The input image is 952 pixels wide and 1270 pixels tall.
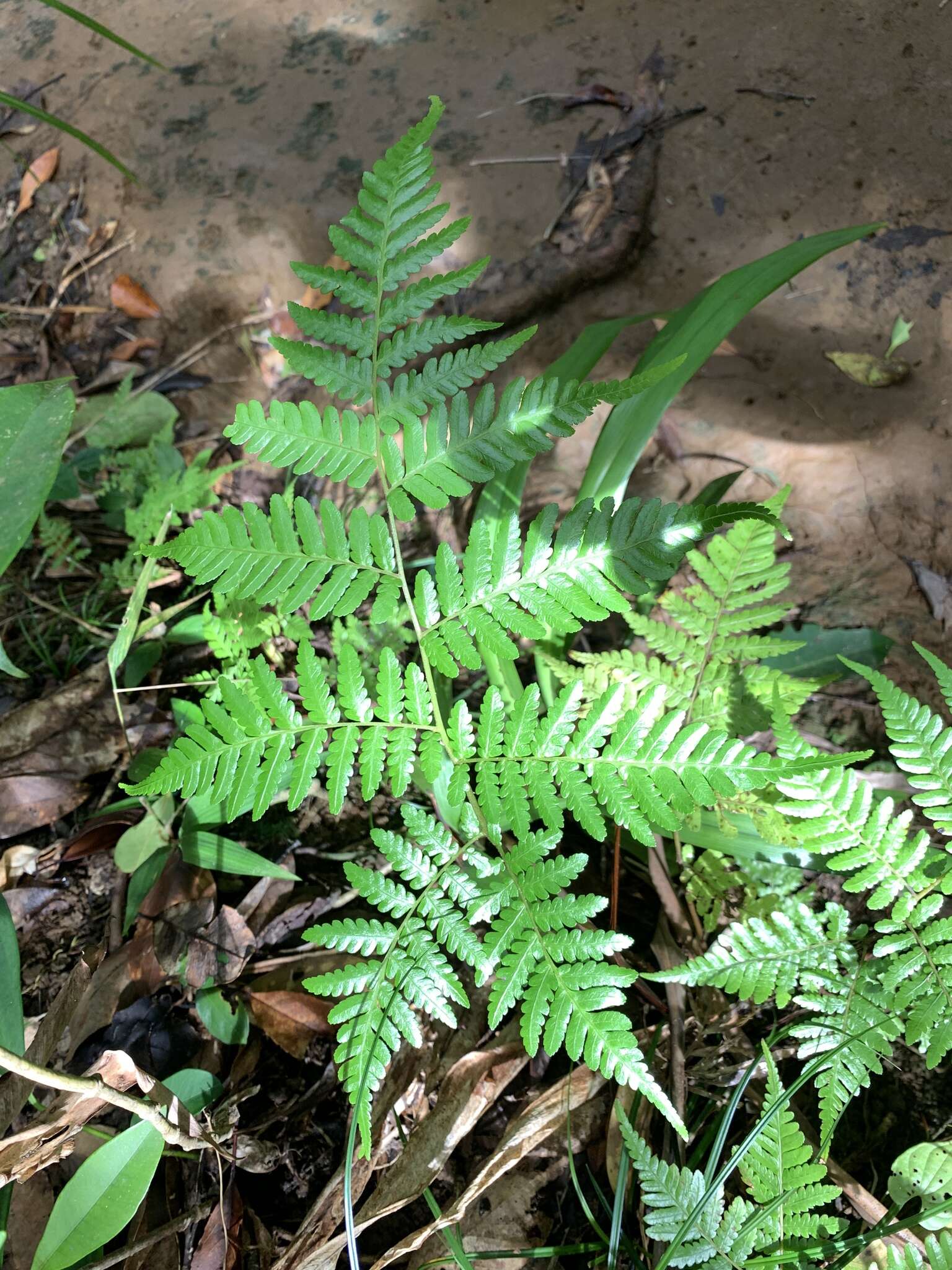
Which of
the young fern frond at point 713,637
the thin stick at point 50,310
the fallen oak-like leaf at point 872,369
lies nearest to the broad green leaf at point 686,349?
the young fern frond at point 713,637

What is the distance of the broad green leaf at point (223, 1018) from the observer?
162 cm

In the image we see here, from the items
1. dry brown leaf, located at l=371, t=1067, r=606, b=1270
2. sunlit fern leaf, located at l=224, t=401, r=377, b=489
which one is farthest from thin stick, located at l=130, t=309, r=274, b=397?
dry brown leaf, located at l=371, t=1067, r=606, b=1270

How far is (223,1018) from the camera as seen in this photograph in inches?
64.2

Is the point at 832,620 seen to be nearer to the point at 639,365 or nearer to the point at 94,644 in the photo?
the point at 639,365

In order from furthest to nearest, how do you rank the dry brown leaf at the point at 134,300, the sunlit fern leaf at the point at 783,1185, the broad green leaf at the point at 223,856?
the dry brown leaf at the point at 134,300 < the broad green leaf at the point at 223,856 < the sunlit fern leaf at the point at 783,1185

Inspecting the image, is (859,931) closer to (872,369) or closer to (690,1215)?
(690,1215)

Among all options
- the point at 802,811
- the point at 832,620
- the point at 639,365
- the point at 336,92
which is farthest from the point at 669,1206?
the point at 336,92

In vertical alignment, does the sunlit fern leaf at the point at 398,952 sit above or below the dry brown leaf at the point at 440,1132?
above

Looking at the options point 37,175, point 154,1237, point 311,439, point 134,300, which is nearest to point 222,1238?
point 154,1237

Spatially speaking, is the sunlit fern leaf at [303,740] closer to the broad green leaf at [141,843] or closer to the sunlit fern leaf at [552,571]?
the sunlit fern leaf at [552,571]

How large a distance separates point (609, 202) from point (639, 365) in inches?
48.8

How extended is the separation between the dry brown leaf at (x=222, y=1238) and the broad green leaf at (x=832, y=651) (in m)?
1.61

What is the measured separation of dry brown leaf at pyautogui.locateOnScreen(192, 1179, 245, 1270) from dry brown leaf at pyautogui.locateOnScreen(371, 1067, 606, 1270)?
175mm

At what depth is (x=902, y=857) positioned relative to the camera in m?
1.33
